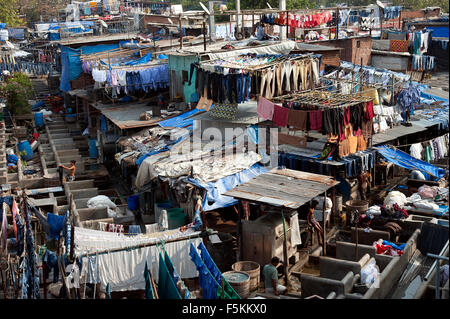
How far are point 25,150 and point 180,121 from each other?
9265 mm

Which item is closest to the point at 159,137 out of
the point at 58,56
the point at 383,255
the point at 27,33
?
the point at 383,255

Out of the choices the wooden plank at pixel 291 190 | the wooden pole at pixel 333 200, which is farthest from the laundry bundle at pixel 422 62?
the wooden plank at pixel 291 190

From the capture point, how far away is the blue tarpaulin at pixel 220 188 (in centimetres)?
1655

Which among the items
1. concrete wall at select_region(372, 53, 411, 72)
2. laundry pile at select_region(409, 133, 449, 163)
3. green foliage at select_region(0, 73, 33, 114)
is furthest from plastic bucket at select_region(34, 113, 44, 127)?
laundry pile at select_region(409, 133, 449, 163)

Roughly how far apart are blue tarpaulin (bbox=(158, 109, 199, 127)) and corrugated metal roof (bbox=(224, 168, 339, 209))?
5677mm

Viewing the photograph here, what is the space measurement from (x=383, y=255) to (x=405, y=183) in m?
6.65

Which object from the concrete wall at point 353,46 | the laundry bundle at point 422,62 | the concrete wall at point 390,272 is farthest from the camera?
the concrete wall at point 353,46

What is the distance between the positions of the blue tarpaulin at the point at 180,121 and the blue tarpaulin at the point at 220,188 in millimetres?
4105

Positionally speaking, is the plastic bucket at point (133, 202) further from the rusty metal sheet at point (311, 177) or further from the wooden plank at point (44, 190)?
the rusty metal sheet at point (311, 177)

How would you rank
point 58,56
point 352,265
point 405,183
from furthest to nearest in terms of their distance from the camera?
→ point 58,56, point 405,183, point 352,265

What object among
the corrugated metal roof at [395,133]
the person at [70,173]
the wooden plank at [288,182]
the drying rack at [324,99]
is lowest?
the person at [70,173]

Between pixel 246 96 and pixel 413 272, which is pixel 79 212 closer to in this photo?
pixel 246 96

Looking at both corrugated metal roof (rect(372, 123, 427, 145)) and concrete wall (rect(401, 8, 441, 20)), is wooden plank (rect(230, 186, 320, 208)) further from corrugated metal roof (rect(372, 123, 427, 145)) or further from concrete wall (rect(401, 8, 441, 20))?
concrete wall (rect(401, 8, 441, 20))

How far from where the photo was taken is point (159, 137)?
67.2 feet
